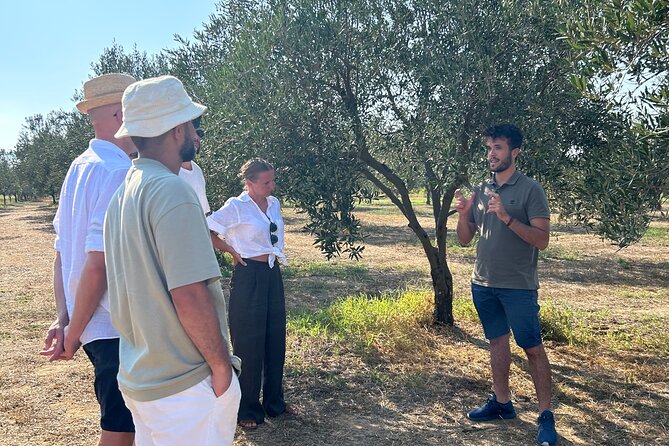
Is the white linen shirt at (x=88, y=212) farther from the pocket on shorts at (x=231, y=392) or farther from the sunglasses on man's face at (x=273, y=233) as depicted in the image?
the sunglasses on man's face at (x=273, y=233)

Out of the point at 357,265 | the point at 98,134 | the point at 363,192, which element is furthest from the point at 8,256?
the point at 98,134

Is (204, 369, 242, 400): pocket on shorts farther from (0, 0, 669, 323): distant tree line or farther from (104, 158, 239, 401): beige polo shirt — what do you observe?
(0, 0, 669, 323): distant tree line

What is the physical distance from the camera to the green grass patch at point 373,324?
6.44 m

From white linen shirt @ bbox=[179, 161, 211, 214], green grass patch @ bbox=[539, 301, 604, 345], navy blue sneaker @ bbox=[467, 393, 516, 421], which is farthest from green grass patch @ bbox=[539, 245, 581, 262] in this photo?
white linen shirt @ bbox=[179, 161, 211, 214]

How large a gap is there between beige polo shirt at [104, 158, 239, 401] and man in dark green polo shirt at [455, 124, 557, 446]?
272 cm

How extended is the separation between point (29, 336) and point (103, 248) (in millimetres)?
6032

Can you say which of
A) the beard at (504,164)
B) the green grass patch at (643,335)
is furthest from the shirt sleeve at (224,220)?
the green grass patch at (643,335)

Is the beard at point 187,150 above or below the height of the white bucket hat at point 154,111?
below

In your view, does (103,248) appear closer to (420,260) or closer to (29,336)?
(29,336)

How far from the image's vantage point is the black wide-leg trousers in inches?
180

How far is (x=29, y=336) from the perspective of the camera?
291 inches

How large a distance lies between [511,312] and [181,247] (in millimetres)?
2996

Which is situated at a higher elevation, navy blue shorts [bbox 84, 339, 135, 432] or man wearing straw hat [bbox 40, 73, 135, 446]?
man wearing straw hat [bbox 40, 73, 135, 446]

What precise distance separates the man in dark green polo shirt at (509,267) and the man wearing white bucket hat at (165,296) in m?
2.70
